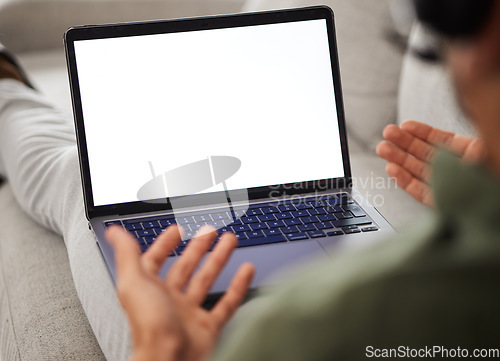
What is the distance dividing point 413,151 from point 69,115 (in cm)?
72

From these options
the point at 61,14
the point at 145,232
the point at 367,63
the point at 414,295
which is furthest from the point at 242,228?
the point at 61,14

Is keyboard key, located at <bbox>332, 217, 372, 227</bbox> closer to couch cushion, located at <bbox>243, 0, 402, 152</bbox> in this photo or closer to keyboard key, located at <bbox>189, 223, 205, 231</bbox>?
keyboard key, located at <bbox>189, 223, 205, 231</bbox>

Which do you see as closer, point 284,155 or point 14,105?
point 284,155

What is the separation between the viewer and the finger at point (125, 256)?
0.50 metres

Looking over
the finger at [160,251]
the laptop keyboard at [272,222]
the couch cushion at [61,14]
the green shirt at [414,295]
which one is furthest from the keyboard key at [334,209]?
the couch cushion at [61,14]

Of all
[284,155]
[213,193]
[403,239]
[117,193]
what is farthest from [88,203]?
[403,239]

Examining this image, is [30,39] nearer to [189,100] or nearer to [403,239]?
[189,100]

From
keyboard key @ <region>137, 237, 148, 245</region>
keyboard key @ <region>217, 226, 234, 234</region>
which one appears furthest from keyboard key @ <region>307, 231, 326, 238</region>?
keyboard key @ <region>137, 237, 148, 245</region>

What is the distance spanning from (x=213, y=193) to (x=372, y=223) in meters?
0.22

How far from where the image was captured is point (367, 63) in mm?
1222

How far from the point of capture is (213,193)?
0.84 metres

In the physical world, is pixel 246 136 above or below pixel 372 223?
above

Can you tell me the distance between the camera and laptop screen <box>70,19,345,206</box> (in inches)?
32.5

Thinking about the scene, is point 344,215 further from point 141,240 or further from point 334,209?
point 141,240
